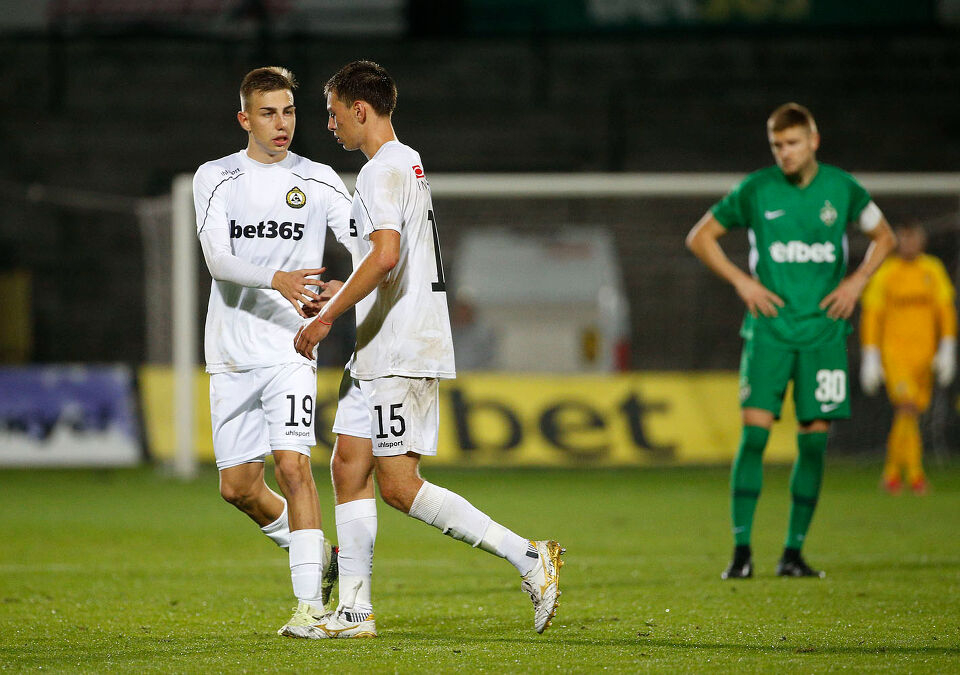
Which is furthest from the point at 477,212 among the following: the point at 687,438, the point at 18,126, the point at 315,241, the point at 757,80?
the point at 315,241

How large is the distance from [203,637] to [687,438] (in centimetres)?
845

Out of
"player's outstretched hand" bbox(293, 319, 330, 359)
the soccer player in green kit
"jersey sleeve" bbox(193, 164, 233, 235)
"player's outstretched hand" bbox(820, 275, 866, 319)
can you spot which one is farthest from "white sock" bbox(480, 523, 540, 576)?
"player's outstretched hand" bbox(820, 275, 866, 319)

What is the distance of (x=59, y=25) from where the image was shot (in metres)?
19.9

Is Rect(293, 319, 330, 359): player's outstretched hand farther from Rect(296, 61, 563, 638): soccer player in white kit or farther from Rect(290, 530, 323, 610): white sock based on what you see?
Rect(290, 530, 323, 610): white sock

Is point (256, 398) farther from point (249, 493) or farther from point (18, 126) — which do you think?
point (18, 126)

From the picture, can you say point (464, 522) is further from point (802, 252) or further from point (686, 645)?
point (802, 252)

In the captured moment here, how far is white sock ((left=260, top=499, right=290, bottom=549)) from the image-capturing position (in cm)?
536

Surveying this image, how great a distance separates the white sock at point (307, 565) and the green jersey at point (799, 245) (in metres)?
2.50

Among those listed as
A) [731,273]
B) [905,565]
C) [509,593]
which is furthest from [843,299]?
[509,593]

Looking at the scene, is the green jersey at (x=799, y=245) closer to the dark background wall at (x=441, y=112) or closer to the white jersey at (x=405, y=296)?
the white jersey at (x=405, y=296)

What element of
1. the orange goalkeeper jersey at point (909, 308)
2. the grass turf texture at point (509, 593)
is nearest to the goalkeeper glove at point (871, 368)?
the orange goalkeeper jersey at point (909, 308)

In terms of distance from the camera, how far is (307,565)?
488cm

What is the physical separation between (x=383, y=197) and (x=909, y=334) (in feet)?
23.7

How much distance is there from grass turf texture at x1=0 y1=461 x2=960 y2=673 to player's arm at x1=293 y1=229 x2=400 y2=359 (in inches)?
39.0
